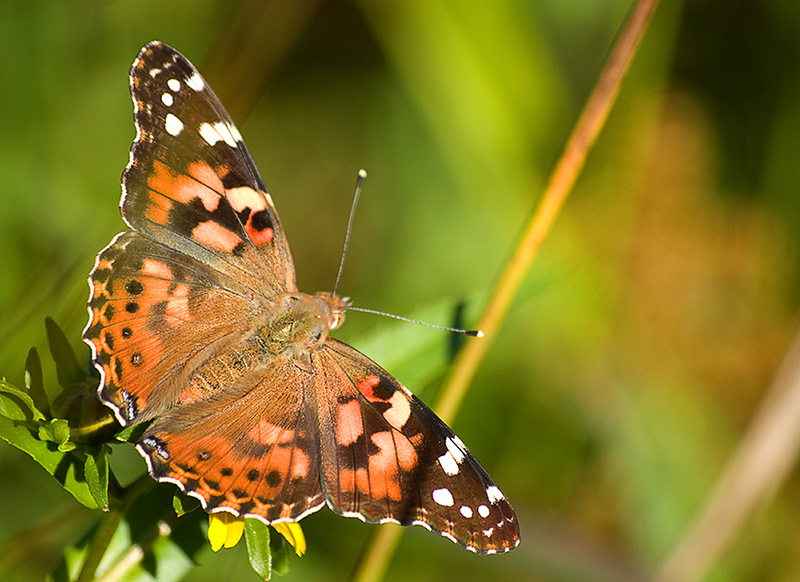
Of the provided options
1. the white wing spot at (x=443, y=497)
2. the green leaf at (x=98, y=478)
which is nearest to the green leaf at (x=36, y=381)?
the green leaf at (x=98, y=478)

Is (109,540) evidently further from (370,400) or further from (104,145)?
(104,145)

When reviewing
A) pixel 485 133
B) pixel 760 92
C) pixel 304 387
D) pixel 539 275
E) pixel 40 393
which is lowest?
pixel 40 393

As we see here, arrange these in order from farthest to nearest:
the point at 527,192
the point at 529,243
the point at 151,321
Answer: the point at 527,192 → the point at 529,243 → the point at 151,321

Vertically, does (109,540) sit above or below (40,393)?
below

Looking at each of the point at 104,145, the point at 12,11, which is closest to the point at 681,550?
the point at 104,145

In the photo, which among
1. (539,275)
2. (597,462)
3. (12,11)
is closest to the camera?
(539,275)

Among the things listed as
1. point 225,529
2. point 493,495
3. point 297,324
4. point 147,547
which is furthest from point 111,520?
point 493,495

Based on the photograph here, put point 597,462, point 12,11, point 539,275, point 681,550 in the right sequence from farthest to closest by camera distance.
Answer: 1. point 597,462
2. point 12,11
3. point 681,550
4. point 539,275

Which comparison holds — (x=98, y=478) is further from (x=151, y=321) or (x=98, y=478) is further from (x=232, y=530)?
(x=151, y=321)
